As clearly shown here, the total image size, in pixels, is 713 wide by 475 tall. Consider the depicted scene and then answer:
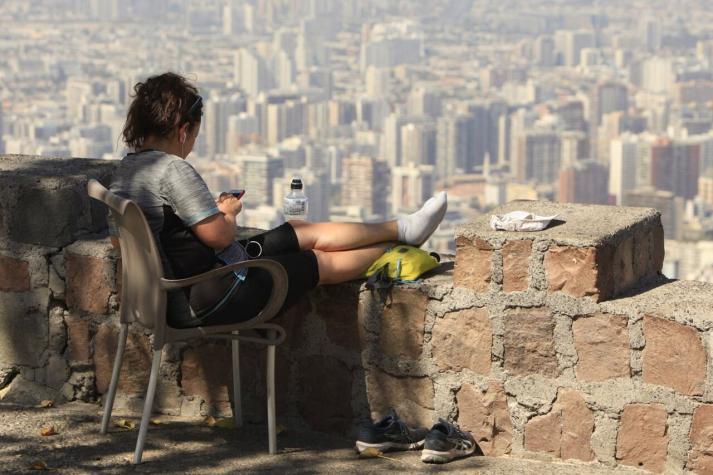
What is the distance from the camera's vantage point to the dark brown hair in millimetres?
2783

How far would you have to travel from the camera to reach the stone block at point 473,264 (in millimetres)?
2814

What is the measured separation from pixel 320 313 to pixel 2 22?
143311mm

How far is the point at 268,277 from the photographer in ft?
9.16

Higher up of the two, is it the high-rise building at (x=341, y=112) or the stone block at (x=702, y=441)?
the stone block at (x=702, y=441)

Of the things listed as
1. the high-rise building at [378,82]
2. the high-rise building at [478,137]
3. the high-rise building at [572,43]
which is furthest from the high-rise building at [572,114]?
the high-rise building at [572,43]

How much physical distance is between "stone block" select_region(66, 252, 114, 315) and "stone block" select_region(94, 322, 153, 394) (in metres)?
0.06

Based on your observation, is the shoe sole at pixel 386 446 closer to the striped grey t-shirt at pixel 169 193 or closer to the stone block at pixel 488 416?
the stone block at pixel 488 416

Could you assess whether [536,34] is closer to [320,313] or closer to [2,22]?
[2,22]

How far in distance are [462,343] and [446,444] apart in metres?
0.22

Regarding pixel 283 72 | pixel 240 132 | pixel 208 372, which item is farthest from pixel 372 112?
pixel 208 372

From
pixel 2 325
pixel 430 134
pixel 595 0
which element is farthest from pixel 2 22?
pixel 2 325

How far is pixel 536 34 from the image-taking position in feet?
477

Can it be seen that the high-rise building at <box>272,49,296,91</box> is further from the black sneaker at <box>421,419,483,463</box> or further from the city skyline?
the black sneaker at <box>421,419,483,463</box>

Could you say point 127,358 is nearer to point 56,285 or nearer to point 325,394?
point 56,285
